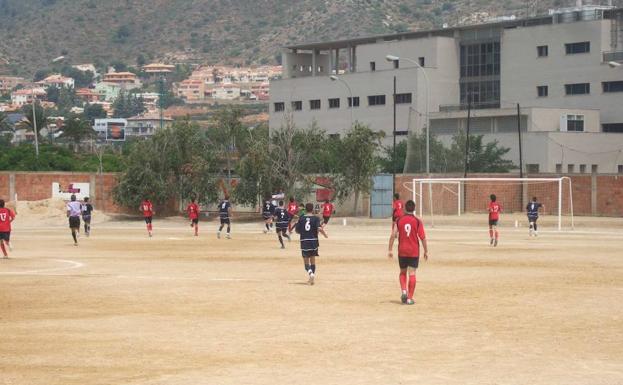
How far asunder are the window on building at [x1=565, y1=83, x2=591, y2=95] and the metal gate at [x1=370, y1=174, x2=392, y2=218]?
3525 centimetres

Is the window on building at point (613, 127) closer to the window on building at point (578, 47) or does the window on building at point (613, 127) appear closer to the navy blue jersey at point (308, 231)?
the window on building at point (578, 47)

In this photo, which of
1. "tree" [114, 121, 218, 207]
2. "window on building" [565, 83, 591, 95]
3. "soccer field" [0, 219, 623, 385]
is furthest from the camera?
"window on building" [565, 83, 591, 95]

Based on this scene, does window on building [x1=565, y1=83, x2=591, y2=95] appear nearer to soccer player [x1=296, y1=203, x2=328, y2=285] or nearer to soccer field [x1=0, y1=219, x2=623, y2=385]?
soccer field [x1=0, y1=219, x2=623, y2=385]

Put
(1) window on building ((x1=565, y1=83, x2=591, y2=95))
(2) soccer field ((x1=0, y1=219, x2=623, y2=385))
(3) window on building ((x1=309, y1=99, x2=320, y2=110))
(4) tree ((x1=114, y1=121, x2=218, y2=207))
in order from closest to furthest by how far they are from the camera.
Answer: (2) soccer field ((x1=0, y1=219, x2=623, y2=385)), (4) tree ((x1=114, y1=121, x2=218, y2=207)), (1) window on building ((x1=565, y1=83, x2=591, y2=95)), (3) window on building ((x1=309, y1=99, x2=320, y2=110))

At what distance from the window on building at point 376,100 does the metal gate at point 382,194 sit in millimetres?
38767

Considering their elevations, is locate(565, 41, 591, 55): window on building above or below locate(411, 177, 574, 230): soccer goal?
above

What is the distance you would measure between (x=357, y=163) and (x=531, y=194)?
34.8ft

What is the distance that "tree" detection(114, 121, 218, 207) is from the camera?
7019 cm

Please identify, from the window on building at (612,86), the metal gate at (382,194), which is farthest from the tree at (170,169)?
the window on building at (612,86)

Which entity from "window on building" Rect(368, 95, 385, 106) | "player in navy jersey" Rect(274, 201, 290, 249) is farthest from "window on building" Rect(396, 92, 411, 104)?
"player in navy jersey" Rect(274, 201, 290, 249)

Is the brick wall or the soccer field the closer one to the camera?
the soccer field

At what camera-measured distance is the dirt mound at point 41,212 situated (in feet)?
216

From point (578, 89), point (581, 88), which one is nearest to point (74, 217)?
point (581, 88)

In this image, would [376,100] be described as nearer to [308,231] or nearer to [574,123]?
[574,123]
